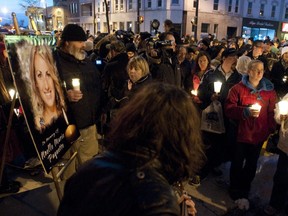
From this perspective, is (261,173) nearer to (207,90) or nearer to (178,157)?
(207,90)

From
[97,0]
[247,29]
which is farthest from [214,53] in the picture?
[97,0]

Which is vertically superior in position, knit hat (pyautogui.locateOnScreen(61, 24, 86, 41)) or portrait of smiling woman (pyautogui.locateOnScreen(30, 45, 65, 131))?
knit hat (pyautogui.locateOnScreen(61, 24, 86, 41))

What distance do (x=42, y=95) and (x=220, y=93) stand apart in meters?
2.86

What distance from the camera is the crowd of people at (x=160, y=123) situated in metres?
1.21

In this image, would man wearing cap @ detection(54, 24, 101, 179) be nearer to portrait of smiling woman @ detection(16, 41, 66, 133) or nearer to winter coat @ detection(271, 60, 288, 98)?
portrait of smiling woman @ detection(16, 41, 66, 133)

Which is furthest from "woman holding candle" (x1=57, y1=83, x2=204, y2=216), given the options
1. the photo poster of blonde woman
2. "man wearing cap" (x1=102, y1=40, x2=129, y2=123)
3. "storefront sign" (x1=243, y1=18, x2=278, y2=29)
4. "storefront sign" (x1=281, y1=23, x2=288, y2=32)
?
"storefront sign" (x1=281, y1=23, x2=288, y2=32)

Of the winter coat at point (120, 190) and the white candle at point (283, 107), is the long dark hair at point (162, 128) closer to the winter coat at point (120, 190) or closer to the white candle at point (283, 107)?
the winter coat at point (120, 190)

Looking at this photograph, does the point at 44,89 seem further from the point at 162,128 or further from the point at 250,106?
the point at 250,106

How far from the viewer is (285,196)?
3619 millimetres

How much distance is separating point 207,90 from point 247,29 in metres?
42.8

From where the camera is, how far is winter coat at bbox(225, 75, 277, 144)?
3.62 m

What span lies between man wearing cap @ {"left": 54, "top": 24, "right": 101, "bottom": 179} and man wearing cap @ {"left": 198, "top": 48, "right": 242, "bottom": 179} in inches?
70.1

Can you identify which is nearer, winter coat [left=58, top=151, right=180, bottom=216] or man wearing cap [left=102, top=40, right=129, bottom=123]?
winter coat [left=58, top=151, right=180, bottom=216]

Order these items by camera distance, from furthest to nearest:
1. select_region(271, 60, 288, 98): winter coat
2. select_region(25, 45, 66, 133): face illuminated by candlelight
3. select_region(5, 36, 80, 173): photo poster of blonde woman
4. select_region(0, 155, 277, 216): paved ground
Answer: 1. select_region(271, 60, 288, 98): winter coat
2. select_region(0, 155, 277, 216): paved ground
3. select_region(25, 45, 66, 133): face illuminated by candlelight
4. select_region(5, 36, 80, 173): photo poster of blonde woman
